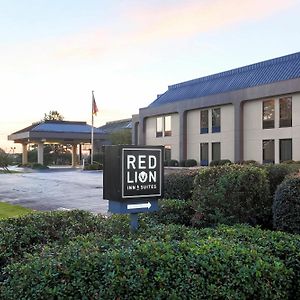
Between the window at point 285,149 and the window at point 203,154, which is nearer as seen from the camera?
the window at point 285,149

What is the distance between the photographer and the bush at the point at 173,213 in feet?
21.7

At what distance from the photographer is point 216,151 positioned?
42719mm

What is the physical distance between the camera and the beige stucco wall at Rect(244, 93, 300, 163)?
34469mm

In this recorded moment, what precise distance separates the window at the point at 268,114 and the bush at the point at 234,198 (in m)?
31.2

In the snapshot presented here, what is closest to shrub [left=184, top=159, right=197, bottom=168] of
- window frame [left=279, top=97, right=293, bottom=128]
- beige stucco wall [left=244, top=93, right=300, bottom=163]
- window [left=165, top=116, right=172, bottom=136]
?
window [left=165, top=116, right=172, bottom=136]

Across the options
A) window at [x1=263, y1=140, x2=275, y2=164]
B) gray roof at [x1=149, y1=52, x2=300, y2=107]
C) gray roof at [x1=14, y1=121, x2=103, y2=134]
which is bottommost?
window at [x1=263, y1=140, x2=275, y2=164]

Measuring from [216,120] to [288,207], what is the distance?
37.4m

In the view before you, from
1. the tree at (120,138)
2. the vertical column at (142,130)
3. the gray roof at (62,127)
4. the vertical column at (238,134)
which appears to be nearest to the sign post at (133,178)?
the vertical column at (238,134)

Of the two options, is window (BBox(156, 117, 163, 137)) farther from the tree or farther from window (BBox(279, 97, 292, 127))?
window (BBox(279, 97, 292, 127))

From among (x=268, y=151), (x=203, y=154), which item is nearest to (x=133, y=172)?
(x=268, y=151)

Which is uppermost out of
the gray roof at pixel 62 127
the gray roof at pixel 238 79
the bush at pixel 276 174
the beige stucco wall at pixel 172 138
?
the gray roof at pixel 238 79

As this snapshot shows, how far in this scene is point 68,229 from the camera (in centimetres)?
552

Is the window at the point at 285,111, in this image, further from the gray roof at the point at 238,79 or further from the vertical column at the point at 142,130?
the vertical column at the point at 142,130

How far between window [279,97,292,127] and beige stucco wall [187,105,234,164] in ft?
17.8
